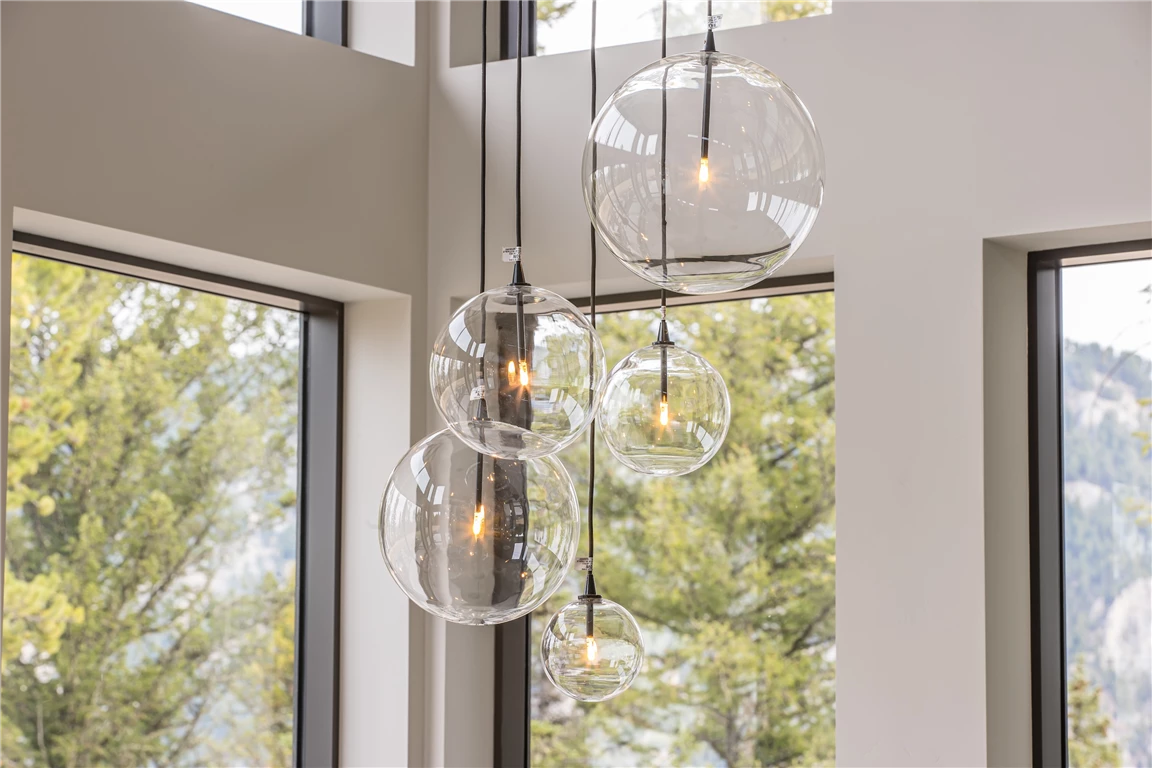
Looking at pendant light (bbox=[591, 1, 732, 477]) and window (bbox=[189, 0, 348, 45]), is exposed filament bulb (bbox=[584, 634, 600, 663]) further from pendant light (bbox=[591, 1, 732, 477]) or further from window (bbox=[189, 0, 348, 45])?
window (bbox=[189, 0, 348, 45])

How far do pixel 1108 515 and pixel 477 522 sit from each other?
68.1 inches

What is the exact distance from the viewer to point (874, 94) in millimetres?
2707

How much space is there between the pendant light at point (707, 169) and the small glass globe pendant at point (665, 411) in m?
0.47

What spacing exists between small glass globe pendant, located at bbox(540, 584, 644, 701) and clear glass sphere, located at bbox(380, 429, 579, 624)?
255 millimetres

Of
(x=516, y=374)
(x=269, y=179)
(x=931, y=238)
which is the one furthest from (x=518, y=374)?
(x=269, y=179)

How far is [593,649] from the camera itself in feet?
5.31

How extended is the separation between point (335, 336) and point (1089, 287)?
188 cm

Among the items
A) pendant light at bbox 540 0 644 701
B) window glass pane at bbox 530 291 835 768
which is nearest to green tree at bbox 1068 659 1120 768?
window glass pane at bbox 530 291 835 768

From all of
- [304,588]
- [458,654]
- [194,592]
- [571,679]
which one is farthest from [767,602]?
[571,679]

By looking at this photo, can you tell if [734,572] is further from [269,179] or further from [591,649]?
[591,649]

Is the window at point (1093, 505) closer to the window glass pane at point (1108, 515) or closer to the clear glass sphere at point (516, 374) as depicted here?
the window glass pane at point (1108, 515)

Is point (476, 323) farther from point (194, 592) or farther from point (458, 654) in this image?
point (194, 592)

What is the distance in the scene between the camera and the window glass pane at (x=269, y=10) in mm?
2955

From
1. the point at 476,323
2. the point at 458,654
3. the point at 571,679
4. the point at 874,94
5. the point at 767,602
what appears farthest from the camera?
the point at 767,602
